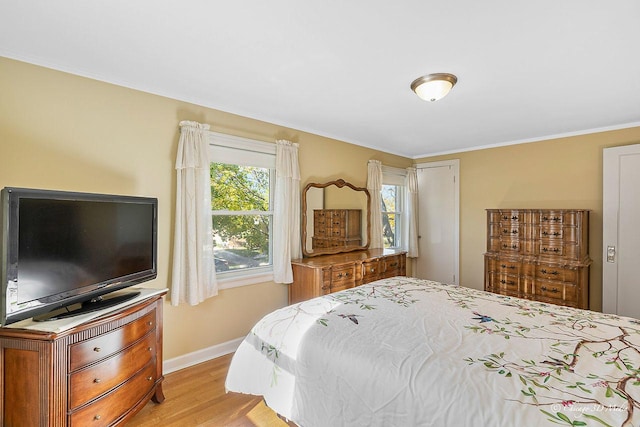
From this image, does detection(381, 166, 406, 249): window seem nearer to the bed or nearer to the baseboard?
the baseboard

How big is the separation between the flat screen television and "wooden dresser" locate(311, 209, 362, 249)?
193 cm

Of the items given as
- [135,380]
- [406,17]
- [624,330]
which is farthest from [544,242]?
[135,380]

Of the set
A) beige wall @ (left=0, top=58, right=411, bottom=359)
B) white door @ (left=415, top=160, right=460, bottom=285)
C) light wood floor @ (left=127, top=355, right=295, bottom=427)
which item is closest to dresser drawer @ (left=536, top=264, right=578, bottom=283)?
white door @ (left=415, top=160, right=460, bottom=285)

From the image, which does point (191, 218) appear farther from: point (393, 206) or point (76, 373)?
point (393, 206)

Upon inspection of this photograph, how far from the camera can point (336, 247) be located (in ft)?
12.7

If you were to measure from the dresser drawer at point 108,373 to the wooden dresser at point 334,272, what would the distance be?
1562 mm

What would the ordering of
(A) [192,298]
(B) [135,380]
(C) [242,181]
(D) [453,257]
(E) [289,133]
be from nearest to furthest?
(B) [135,380] → (A) [192,298] → (C) [242,181] → (E) [289,133] → (D) [453,257]

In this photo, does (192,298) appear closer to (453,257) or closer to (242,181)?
(242,181)

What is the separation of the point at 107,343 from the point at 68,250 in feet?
1.90

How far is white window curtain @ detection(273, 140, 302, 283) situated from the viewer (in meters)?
3.20

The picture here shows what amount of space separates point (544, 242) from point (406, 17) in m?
3.30

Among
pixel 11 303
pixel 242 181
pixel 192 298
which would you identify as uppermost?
pixel 242 181

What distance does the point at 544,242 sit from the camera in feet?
11.6

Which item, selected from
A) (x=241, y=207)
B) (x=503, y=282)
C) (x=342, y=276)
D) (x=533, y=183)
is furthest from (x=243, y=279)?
(x=533, y=183)
